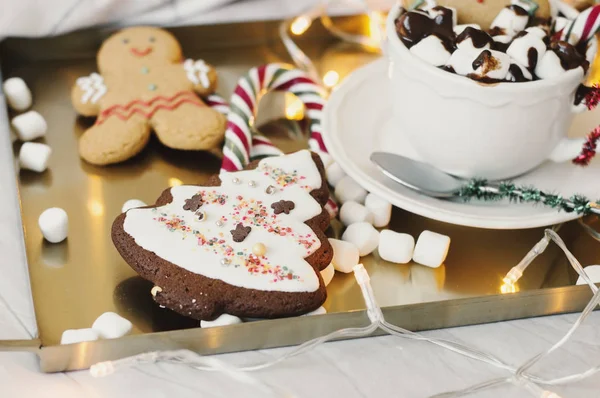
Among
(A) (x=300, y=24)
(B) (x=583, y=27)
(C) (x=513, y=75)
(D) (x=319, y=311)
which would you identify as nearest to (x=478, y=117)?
(C) (x=513, y=75)

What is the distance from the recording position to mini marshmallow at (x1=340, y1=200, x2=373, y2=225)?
34.3 inches

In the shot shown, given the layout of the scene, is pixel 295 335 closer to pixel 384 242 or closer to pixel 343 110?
pixel 384 242

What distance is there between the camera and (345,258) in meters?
0.80

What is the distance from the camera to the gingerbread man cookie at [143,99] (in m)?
0.96

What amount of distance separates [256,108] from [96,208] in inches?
11.1

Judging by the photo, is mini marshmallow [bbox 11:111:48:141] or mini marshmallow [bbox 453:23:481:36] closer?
mini marshmallow [bbox 453:23:481:36]

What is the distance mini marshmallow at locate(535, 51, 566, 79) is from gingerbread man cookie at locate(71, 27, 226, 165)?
1.30ft

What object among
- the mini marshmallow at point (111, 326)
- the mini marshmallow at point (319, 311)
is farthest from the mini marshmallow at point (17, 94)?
the mini marshmallow at point (319, 311)

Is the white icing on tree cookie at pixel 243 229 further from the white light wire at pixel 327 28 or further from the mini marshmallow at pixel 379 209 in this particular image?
the white light wire at pixel 327 28

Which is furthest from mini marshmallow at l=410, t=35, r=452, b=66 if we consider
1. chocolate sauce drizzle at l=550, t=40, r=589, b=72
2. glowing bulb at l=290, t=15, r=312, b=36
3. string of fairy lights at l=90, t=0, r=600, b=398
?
glowing bulb at l=290, t=15, r=312, b=36

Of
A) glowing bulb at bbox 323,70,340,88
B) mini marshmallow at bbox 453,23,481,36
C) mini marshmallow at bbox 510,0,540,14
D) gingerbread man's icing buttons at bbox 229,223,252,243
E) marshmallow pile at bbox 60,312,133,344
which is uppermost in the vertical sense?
mini marshmallow at bbox 510,0,540,14

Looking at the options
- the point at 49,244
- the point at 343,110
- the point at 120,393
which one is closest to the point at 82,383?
the point at 120,393

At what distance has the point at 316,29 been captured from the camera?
4.11 ft

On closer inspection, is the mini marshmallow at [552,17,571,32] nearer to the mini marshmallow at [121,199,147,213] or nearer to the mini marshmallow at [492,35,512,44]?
the mini marshmallow at [492,35,512,44]
